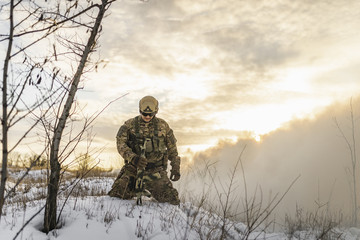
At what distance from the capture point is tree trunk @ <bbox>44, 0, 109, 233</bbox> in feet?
10.3

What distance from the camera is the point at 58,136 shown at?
3.18 meters

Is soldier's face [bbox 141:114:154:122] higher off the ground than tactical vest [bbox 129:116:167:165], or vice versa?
soldier's face [bbox 141:114:154:122]

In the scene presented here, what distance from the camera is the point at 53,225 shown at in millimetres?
3365

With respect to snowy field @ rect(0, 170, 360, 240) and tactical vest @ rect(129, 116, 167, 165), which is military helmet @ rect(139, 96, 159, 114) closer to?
tactical vest @ rect(129, 116, 167, 165)

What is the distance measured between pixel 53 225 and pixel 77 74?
1.74 meters

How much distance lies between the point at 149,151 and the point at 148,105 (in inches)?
34.8

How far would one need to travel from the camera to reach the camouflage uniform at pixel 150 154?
210 inches

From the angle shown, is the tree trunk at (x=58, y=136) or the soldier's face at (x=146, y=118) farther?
the soldier's face at (x=146, y=118)

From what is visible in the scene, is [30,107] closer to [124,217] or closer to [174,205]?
[124,217]

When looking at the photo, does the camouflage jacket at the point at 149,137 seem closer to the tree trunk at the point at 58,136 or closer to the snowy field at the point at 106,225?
the snowy field at the point at 106,225

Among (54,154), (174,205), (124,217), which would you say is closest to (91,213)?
(124,217)

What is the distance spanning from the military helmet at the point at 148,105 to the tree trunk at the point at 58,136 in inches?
86.0

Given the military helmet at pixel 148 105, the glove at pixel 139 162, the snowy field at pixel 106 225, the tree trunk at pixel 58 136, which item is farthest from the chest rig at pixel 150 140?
the tree trunk at pixel 58 136

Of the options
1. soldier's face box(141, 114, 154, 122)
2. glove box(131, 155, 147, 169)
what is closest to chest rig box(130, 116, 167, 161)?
soldier's face box(141, 114, 154, 122)
